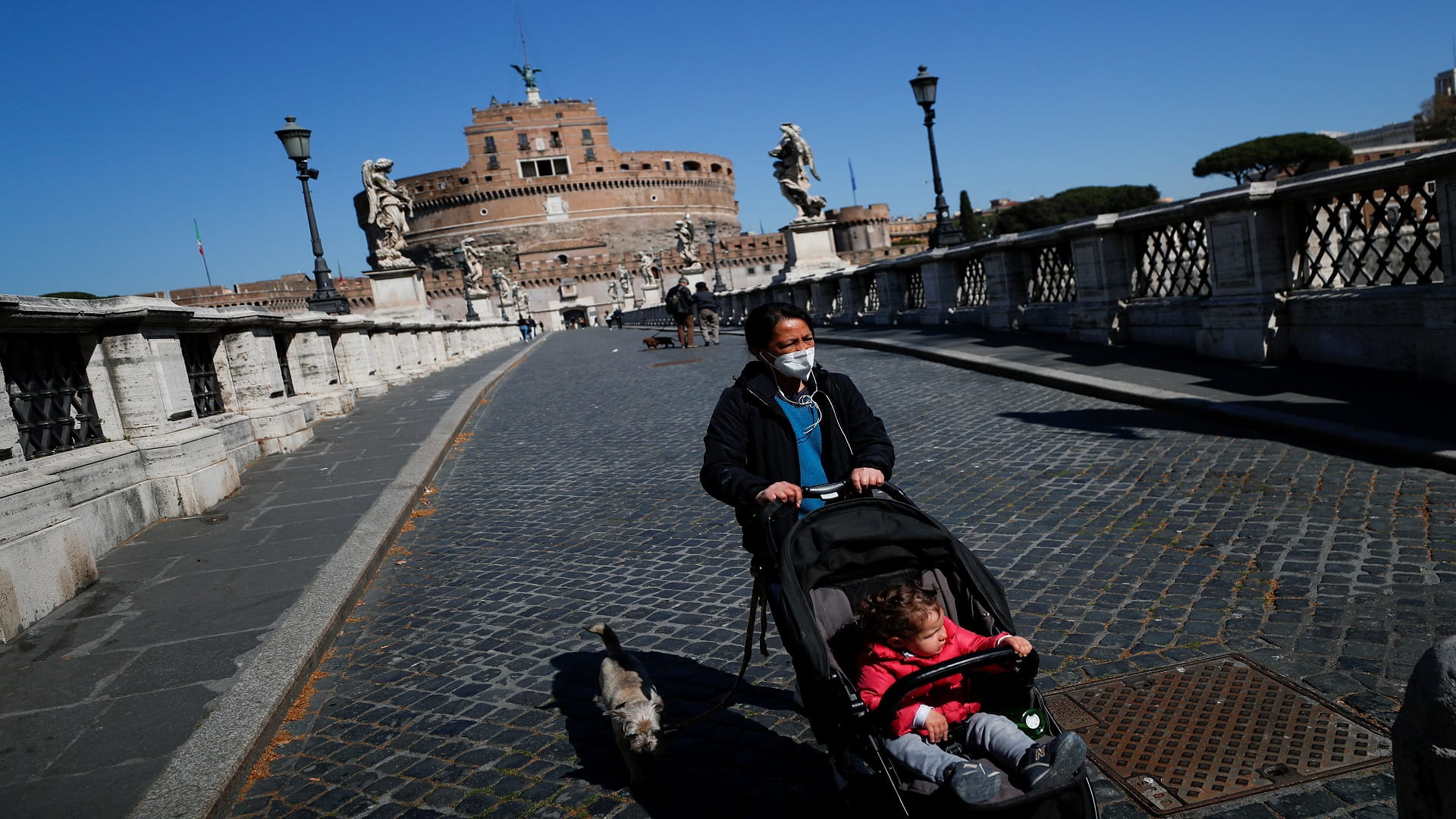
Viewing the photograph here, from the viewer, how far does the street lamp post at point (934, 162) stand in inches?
718

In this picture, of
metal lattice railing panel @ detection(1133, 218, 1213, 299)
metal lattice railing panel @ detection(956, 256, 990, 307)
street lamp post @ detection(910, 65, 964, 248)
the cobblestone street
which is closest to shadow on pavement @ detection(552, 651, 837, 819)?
the cobblestone street

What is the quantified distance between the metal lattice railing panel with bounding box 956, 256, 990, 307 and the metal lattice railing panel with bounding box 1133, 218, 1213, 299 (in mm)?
4683

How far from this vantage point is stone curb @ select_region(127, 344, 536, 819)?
2979 mm

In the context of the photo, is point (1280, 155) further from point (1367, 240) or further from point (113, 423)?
point (113, 423)

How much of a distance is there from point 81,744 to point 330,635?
117 centimetres

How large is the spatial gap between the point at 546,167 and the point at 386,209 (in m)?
74.6

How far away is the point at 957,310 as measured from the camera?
16547mm

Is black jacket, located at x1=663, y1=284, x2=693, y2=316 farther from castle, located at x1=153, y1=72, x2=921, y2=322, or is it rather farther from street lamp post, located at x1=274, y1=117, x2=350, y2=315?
castle, located at x1=153, y1=72, x2=921, y2=322

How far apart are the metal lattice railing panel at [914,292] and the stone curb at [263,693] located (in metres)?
14.4

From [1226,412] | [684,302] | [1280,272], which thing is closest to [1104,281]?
[1280,272]

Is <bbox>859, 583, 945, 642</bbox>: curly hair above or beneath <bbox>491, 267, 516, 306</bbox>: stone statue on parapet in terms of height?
beneath

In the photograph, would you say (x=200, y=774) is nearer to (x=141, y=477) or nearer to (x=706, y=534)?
(x=706, y=534)

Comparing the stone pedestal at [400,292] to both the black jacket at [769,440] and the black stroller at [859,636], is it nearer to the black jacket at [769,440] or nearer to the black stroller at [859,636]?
the black jacket at [769,440]

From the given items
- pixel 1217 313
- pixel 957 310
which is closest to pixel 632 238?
pixel 957 310
